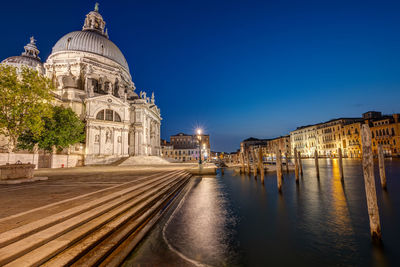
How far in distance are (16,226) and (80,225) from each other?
0.99m

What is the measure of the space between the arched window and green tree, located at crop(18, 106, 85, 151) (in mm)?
5597

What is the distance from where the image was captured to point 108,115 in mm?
33562

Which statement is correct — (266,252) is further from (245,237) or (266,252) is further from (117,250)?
(117,250)

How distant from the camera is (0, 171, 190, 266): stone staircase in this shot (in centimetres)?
264

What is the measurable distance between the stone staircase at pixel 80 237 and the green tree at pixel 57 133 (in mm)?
21445

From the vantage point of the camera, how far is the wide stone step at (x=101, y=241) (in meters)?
2.80

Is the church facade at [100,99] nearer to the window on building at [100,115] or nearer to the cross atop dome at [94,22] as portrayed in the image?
the window on building at [100,115]

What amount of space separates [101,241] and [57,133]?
2573 cm

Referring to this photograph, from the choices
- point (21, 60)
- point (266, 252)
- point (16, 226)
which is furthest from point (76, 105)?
point (266, 252)

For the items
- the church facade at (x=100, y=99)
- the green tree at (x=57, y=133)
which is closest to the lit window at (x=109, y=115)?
the church facade at (x=100, y=99)

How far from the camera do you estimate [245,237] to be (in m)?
5.15

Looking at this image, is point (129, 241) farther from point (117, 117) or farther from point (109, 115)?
point (117, 117)

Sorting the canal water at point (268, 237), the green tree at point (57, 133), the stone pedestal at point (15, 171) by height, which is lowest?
the canal water at point (268, 237)

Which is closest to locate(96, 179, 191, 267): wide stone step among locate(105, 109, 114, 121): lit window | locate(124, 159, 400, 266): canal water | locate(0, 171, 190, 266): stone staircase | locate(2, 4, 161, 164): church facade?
locate(0, 171, 190, 266): stone staircase
